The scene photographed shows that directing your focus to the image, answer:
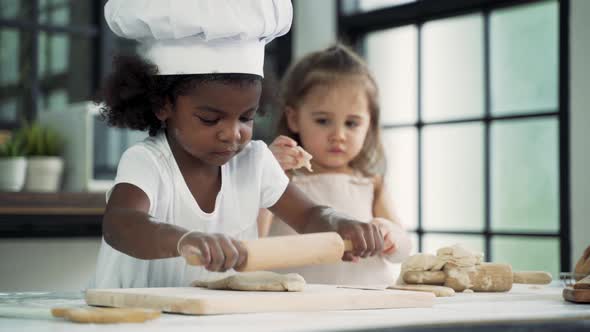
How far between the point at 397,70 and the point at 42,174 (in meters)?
1.60

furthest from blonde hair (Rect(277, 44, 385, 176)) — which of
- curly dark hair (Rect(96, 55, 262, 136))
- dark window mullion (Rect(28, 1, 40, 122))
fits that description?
dark window mullion (Rect(28, 1, 40, 122))

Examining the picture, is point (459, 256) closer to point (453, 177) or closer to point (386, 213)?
point (386, 213)

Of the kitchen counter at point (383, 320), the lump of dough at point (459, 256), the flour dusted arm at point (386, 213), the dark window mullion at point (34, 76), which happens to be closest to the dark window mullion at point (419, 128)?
the dark window mullion at point (34, 76)

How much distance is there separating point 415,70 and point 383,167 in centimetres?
174

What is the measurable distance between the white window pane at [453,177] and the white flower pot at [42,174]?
60.4 inches

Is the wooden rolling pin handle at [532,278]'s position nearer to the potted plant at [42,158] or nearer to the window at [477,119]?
the window at [477,119]

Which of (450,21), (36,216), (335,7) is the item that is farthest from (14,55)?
(450,21)

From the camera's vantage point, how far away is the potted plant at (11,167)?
3234 millimetres

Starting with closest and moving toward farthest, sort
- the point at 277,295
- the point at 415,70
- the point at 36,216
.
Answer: the point at 277,295
the point at 36,216
the point at 415,70

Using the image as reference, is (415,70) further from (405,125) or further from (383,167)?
(383,167)

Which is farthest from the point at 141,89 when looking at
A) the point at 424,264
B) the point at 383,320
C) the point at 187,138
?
the point at 383,320

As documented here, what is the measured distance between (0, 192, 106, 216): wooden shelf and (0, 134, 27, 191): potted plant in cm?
20

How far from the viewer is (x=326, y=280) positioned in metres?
1.91

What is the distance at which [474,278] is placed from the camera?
1.30m
